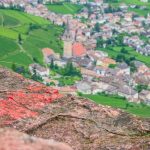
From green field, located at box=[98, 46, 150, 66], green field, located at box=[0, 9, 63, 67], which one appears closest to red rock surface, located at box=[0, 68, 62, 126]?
green field, located at box=[0, 9, 63, 67]

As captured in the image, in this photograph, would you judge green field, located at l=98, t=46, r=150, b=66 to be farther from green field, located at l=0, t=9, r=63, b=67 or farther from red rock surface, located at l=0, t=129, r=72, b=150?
red rock surface, located at l=0, t=129, r=72, b=150

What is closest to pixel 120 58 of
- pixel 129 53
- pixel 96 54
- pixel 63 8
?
pixel 96 54

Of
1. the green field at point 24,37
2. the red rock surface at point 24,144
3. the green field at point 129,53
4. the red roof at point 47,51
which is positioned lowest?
the green field at point 129,53

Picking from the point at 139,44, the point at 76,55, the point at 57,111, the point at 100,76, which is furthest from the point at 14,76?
the point at 139,44

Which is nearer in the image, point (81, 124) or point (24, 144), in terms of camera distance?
point (24, 144)

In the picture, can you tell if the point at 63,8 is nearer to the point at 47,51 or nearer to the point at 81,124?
the point at 47,51

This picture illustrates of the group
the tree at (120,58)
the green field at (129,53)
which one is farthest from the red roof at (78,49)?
the tree at (120,58)

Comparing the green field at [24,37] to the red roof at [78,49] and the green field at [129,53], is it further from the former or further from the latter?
the green field at [129,53]
